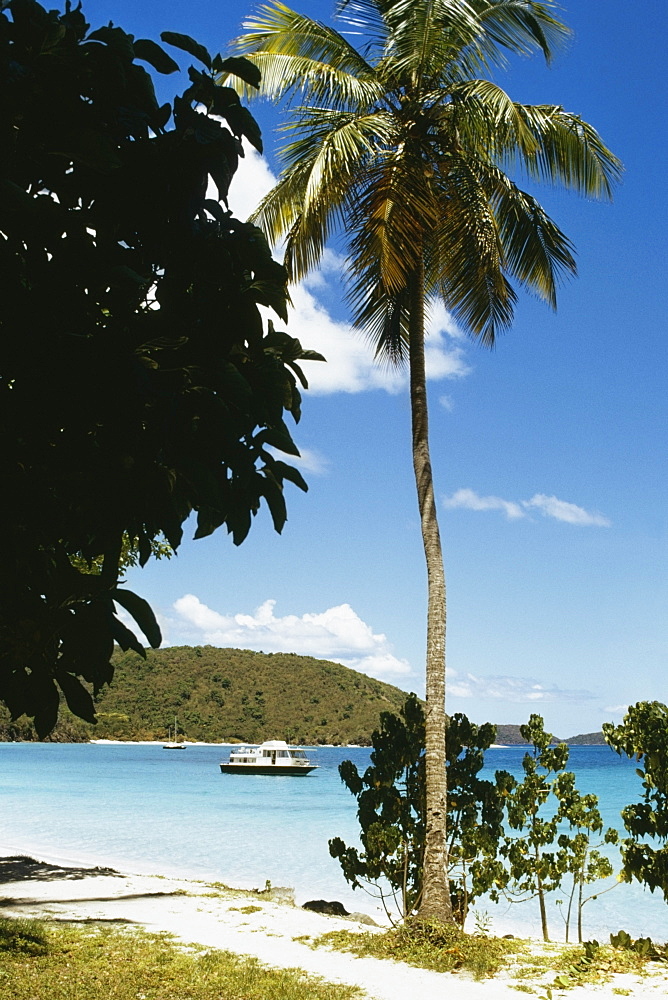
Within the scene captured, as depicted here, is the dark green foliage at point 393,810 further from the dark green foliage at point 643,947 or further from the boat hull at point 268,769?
the boat hull at point 268,769

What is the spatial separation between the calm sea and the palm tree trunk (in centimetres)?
705

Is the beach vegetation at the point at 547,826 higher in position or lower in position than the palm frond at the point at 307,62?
lower

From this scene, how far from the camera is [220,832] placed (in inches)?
1198

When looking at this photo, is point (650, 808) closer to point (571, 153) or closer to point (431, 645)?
point (431, 645)

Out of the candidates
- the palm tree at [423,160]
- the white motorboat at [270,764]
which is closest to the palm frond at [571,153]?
the palm tree at [423,160]

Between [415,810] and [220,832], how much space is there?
78.0ft

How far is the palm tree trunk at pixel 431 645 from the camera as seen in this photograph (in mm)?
8094

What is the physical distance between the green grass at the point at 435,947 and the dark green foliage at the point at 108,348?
6114 mm

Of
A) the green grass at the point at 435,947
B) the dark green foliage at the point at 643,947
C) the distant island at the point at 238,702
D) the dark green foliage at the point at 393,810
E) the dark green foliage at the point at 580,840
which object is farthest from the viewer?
the distant island at the point at 238,702

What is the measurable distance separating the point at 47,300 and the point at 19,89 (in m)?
0.63

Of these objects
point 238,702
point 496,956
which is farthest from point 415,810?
point 238,702

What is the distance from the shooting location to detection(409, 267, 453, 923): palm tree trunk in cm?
809

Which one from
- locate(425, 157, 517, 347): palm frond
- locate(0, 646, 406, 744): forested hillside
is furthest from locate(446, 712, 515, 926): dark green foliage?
locate(0, 646, 406, 744): forested hillside

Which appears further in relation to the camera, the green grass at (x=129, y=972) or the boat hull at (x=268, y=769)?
the boat hull at (x=268, y=769)
